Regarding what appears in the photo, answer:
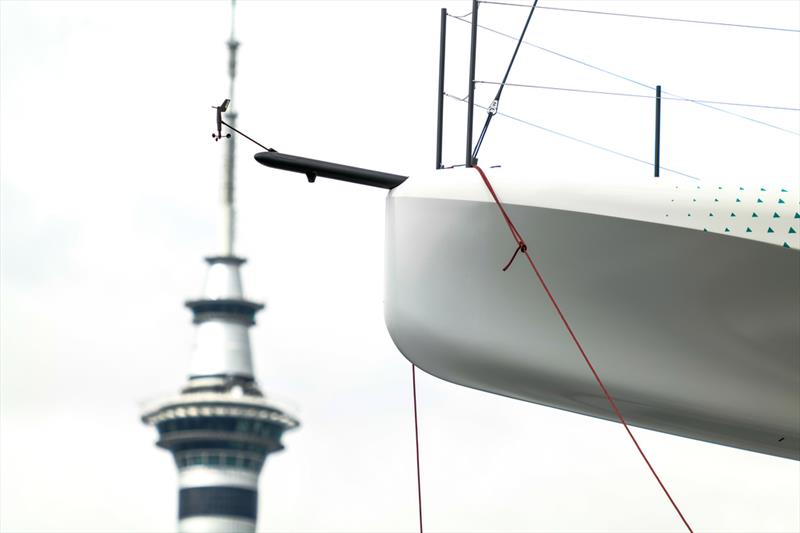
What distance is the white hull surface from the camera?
877 cm

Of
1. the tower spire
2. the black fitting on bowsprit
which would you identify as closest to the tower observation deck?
the tower spire

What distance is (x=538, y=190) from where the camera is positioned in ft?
29.0

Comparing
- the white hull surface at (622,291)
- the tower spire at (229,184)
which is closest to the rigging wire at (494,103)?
the white hull surface at (622,291)

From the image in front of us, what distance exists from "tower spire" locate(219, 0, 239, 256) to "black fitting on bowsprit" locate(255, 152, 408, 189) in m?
95.3

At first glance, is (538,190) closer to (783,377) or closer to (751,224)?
(751,224)

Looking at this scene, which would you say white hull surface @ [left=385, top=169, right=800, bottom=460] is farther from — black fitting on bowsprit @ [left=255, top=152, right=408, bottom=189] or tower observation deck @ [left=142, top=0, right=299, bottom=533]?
tower observation deck @ [left=142, top=0, right=299, bottom=533]

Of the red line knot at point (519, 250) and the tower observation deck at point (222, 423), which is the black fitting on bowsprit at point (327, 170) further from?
the tower observation deck at point (222, 423)

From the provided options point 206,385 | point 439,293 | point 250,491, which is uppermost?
point 206,385

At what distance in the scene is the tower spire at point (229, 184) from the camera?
105 meters

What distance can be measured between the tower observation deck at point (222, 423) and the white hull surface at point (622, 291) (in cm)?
9689

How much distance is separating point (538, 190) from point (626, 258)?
623 millimetres

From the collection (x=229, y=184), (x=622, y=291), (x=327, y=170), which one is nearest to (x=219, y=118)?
(x=327, y=170)

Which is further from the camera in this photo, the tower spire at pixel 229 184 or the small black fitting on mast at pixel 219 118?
the tower spire at pixel 229 184

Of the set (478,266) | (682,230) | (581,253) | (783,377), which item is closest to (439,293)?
(478,266)
